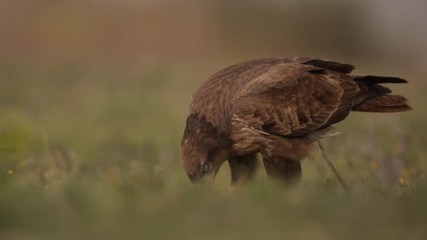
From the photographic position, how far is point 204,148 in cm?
991

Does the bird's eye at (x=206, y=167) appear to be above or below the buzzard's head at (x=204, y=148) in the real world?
below

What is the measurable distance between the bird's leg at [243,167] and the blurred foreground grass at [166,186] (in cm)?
13

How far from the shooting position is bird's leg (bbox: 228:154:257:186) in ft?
33.4

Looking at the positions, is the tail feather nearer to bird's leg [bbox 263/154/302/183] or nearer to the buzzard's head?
bird's leg [bbox 263/154/302/183]

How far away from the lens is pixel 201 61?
2639cm

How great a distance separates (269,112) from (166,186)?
1.76 m

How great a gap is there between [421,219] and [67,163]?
13.9 ft

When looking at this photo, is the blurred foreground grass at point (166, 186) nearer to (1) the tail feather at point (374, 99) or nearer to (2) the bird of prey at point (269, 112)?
(2) the bird of prey at point (269, 112)

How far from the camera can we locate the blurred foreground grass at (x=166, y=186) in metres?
7.51

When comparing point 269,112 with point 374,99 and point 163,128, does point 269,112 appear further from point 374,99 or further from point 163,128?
point 163,128

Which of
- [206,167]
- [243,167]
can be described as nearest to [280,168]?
[243,167]

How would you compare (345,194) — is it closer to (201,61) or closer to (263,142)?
(263,142)

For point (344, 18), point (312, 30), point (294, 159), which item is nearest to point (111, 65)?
point (312, 30)

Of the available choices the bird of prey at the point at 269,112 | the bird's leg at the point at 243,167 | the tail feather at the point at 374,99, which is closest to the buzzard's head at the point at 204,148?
the bird of prey at the point at 269,112
